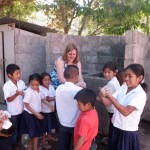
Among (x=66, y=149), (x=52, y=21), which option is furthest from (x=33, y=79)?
(x=52, y=21)

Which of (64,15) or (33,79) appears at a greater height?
(64,15)

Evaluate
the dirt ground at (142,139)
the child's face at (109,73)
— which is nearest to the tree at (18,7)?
the dirt ground at (142,139)

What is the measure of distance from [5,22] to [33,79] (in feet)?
11.2

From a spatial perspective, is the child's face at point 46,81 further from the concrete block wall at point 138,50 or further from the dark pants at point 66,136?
the concrete block wall at point 138,50

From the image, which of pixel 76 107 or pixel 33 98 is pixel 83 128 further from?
pixel 33 98

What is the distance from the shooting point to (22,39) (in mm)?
5070

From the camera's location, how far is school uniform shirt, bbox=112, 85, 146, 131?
7.14ft

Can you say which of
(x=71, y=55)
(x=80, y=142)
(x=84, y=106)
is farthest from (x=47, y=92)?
(x=80, y=142)

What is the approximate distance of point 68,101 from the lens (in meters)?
2.45

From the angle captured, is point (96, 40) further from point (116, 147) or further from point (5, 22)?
point (116, 147)

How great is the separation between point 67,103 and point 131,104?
2.29 ft

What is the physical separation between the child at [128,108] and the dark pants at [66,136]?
0.48 metres

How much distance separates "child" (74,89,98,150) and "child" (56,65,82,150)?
184 millimetres

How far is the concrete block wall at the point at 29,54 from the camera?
5.06 m
